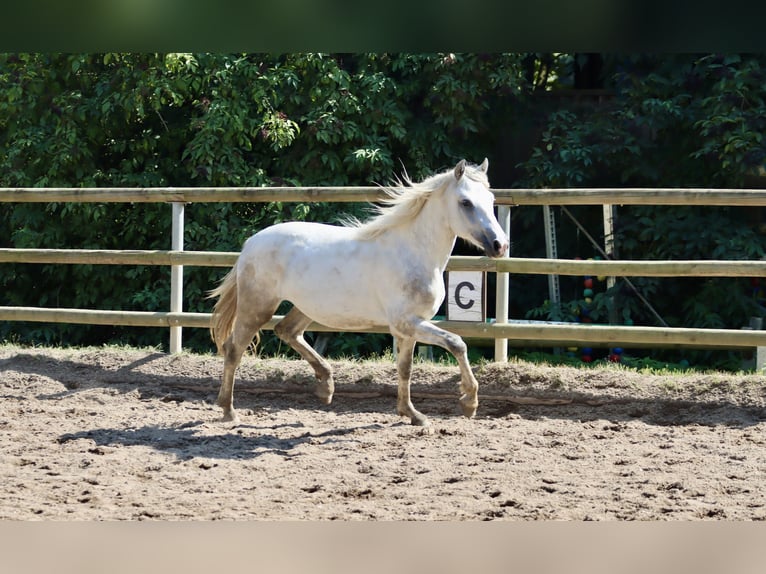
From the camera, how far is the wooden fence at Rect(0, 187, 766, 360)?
19.7 ft

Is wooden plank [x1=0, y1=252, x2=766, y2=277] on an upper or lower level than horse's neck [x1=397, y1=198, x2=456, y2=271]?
lower

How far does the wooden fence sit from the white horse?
0.93m

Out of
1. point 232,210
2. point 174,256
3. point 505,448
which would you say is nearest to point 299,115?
point 232,210

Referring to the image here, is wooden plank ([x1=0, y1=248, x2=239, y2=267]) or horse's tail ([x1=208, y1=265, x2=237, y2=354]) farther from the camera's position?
wooden plank ([x1=0, y1=248, x2=239, y2=267])

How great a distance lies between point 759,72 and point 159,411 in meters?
6.33

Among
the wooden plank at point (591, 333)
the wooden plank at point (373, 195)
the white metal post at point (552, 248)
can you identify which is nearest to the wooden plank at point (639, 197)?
the wooden plank at point (373, 195)

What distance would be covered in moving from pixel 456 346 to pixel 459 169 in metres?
0.99

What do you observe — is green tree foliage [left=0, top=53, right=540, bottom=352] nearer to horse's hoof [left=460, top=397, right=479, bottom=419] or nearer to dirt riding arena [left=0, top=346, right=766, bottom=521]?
dirt riding arena [left=0, top=346, right=766, bottom=521]

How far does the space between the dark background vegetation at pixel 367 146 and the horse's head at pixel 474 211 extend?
3.79 m

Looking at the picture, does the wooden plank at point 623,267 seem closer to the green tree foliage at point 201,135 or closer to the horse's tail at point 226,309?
the horse's tail at point 226,309

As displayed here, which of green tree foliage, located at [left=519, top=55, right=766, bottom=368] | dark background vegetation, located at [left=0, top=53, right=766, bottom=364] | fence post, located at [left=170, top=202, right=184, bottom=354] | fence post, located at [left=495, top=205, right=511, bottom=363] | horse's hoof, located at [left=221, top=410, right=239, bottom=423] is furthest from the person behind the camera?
dark background vegetation, located at [left=0, top=53, right=766, bottom=364]

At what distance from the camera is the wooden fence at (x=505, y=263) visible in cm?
600

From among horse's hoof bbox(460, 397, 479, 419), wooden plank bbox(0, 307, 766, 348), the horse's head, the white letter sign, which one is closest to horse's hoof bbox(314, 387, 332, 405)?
wooden plank bbox(0, 307, 766, 348)
